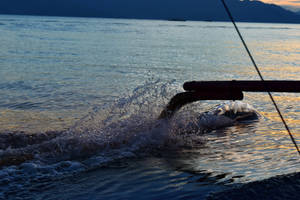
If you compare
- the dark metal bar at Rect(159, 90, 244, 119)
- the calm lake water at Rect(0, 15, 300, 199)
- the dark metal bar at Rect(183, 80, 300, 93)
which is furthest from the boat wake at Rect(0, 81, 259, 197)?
the dark metal bar at Rect(183, 80, 300, 93)

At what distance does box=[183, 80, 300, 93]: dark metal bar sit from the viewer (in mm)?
7875

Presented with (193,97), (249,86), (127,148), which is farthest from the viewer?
(193,97)

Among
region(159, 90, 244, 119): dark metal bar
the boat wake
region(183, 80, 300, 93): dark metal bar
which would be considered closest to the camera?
the boat wake

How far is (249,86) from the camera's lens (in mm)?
8086

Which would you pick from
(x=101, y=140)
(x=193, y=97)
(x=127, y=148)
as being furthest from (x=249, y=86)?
(x=101, y=140)

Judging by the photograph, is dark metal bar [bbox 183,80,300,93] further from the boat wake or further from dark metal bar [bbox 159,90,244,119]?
the boat wake

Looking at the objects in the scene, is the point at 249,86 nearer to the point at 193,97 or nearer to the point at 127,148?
the point at 193,97

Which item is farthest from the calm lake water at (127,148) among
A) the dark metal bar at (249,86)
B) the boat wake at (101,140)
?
the dark metal bar at (249,86)

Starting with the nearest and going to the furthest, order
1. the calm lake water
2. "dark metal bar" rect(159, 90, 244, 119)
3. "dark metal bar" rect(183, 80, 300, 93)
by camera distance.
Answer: the calm lake water < "dark metal bar" rect(183, 80, 300, 93) < "dark metal bar" rect(159, 90, 244, 119)

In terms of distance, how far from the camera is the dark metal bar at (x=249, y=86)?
788cm

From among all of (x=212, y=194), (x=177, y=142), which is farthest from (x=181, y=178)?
(x=177, y=142)

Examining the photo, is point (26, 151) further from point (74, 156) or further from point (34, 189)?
point (34, 189)

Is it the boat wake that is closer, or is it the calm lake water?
the calm lake water

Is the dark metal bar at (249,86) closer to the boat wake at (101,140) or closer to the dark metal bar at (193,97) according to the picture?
the dark metal bar at (193,97)
